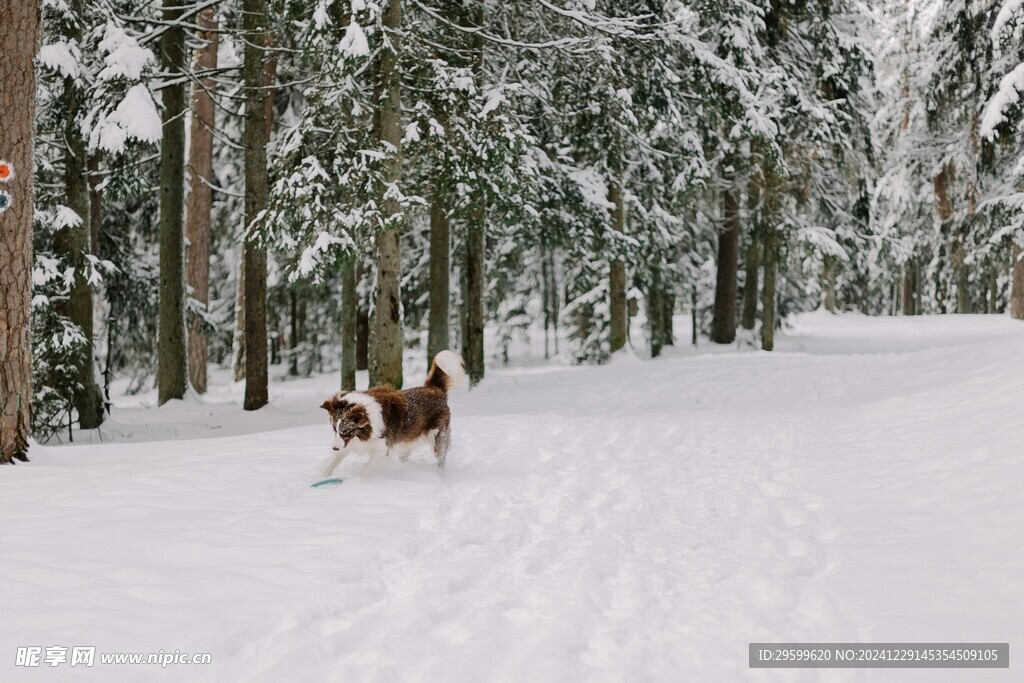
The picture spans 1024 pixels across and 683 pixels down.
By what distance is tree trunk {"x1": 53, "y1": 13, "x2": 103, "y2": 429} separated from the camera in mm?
11141

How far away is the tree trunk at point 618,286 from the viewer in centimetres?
1647

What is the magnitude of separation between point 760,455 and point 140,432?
9.23m

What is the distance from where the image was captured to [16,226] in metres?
6.23

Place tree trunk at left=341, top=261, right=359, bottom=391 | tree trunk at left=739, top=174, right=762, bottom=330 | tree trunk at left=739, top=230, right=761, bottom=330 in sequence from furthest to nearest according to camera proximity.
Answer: tree trunk at left=739, top=230, right=761, bottom=330
tree trunk at left=739, top=174, right=762, bottom=330
tree trunk at left=341, top=261, right=359, bottom=391

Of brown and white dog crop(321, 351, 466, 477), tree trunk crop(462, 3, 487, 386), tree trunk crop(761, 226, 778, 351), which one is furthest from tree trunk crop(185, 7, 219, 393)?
tree trunk crop(761, 226, 778, 351)

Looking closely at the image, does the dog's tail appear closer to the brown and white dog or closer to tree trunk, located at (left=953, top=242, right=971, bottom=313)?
the brown and white dog

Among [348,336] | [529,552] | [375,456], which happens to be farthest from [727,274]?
[529,552]

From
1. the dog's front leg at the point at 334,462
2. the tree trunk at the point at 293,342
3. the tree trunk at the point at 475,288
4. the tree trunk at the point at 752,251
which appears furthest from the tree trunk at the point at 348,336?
the tree trunk at the point at 293,342

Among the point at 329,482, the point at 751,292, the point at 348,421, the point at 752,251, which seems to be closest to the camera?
the point at 348,421

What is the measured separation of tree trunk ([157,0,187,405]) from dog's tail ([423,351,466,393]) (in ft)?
26.1

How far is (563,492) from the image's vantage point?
644 centimetres

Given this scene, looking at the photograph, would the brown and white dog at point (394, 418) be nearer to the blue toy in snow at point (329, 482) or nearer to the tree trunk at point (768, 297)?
the blue toy in snow at point (329, 482)

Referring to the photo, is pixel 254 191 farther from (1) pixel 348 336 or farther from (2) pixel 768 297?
(2) pixel 768 297

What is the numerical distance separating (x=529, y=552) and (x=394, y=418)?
204 centimetres
